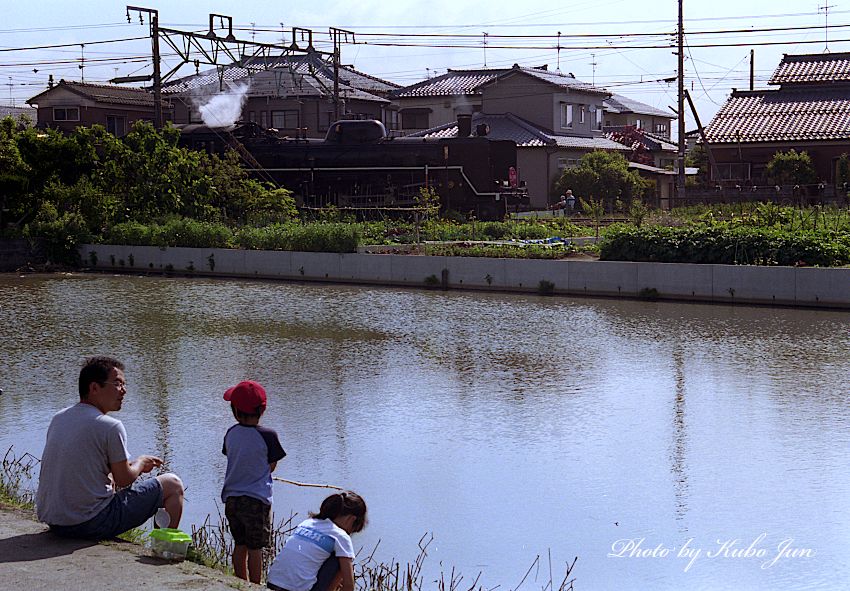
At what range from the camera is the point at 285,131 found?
43.7 meters

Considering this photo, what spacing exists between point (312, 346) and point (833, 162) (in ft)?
96.0

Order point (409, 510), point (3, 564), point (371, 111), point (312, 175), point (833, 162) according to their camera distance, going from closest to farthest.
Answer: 1. point (3, 564)
2. point (409, 510)
3. point (312, 175)
4. point (833, 162)
5. point (371, 111)

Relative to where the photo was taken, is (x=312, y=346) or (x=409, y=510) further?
(x=312, y=346)

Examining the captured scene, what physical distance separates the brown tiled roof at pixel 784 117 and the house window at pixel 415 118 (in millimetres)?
15668


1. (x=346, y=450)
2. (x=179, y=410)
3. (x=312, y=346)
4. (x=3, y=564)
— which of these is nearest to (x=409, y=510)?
(x=346, y=450)

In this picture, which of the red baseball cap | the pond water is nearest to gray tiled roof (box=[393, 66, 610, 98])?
the pond water

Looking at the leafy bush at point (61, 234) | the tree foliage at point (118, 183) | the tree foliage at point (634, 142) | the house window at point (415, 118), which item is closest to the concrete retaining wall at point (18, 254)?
the leafy bush at point (61, 234)

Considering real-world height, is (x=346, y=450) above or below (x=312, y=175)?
below

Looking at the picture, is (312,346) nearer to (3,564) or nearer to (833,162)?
(3,564)

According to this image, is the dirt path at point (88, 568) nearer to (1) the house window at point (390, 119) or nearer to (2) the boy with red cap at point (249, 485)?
(2) the boy with red cap at point (249, 485)

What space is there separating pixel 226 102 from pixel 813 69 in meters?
27.3

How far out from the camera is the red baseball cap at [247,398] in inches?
239

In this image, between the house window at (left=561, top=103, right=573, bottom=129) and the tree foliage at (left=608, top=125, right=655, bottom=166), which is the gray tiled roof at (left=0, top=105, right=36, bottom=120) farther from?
the tree foliage at (left=608, top=125, right=655, bottom=166)

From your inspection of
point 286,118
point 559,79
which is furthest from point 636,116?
point 286,118
